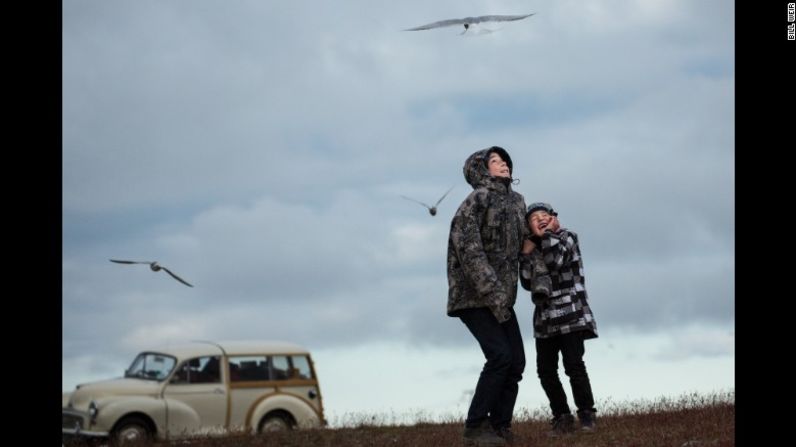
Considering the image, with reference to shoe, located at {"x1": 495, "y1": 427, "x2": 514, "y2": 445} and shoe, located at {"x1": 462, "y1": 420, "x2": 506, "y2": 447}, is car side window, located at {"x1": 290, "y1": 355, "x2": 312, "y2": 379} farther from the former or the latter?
shoe, located at {"x1": 462, "y1": 420, "x2": 506, "y2": 447}

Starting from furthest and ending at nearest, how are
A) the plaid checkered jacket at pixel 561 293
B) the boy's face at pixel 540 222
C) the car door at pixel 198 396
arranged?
the car door at pixel 198 396
the boy's face at pixel 540 222
the plaid checkered jacket at pixel 561 293

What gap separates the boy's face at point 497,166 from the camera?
32.3ft

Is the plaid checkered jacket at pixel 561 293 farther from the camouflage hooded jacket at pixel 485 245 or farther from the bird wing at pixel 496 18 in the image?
the bird wing at pixel 496 18

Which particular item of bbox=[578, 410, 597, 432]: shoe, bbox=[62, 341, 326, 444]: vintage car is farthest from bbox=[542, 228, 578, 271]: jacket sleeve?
bbox=[62, 341, 326, 444]: vintage car

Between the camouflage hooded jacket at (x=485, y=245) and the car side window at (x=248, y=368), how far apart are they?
9461 millimetres

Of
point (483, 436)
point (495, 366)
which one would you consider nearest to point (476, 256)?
point (495, 366)

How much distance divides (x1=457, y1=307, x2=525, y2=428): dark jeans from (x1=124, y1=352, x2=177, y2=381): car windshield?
9.47 metres

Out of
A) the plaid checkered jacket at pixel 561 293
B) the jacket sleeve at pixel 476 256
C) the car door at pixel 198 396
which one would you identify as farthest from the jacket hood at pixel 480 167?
the car door at pixel 198 396

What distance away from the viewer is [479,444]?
9.25m

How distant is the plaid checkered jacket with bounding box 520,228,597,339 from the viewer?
32.5 feet

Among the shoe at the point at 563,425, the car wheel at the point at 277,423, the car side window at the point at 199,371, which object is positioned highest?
the car side window at the point at 199,371
